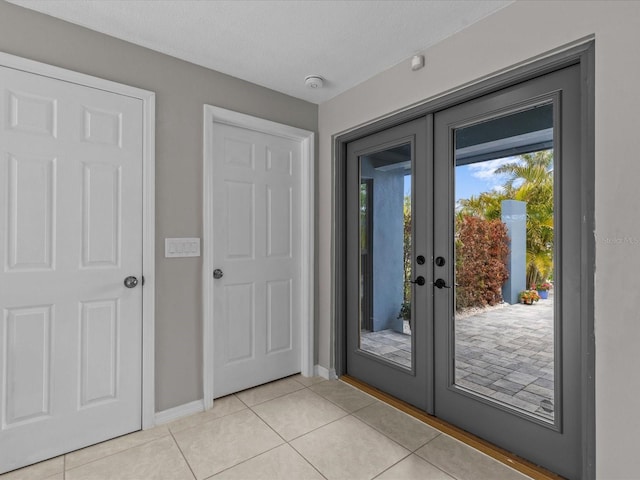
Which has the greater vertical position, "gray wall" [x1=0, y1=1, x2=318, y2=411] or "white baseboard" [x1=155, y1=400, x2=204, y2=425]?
"gray wall" [x1=0, y1=1, x2=318, y2=411]

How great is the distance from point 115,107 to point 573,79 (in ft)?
8.16

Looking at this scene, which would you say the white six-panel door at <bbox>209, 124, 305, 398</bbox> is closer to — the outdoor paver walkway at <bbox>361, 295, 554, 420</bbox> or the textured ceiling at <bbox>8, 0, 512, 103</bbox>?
the textured ceiling at <bbox>8, 0, 512, 103</bbox>

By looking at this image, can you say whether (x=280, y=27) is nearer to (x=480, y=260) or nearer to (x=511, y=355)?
(x=480, y=260)

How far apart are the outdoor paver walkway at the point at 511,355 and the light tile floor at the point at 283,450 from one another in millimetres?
357

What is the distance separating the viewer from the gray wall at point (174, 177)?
6.79ft

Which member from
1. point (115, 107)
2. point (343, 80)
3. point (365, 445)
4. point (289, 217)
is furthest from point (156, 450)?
point (343, 80)

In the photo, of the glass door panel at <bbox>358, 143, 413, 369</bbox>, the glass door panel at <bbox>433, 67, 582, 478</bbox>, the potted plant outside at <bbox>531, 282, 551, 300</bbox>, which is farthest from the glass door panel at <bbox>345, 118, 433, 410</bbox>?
the potted plant outside at <bbox>531, 282, 551, 300</bbox>

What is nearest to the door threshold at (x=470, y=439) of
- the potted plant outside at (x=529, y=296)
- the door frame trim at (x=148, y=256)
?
the potted plant outside at (x=529, y=296)

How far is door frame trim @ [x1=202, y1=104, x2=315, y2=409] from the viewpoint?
7.71ft

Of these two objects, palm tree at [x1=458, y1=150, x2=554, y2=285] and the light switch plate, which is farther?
the light switch plate

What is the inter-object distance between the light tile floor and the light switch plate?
1094mm

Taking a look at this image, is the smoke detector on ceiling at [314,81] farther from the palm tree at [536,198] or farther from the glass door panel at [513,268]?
the palm tree at [536,198]

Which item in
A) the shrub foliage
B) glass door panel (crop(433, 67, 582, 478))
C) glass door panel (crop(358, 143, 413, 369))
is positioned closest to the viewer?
glass door panel (crop(433, 67, 582, 478))

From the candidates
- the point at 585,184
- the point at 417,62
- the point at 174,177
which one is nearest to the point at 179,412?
the point at 174,177
